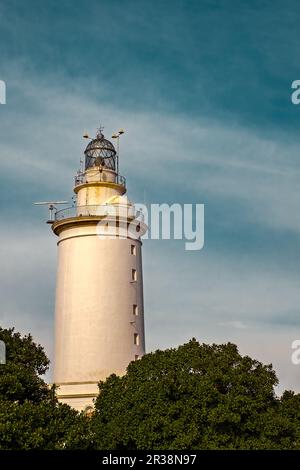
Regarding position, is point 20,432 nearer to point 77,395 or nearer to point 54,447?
point 54,447

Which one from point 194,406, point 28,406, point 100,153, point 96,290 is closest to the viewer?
point 28,406

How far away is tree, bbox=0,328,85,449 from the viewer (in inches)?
1240

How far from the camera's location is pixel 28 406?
1303 inches

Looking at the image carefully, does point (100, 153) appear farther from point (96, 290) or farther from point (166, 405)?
point (166, 405)

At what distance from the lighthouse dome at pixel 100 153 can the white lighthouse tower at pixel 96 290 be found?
1.58 feet

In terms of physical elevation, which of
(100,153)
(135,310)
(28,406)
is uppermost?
(100,153)

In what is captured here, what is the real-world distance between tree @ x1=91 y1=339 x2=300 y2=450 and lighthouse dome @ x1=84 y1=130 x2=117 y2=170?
52.6ft

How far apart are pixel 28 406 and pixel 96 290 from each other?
14641 millimetres

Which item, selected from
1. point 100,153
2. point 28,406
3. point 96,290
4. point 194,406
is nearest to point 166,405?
point 194,406

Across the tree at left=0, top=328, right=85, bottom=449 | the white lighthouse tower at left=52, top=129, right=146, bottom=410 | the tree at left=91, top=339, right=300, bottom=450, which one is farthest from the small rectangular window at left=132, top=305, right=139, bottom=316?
the tree at left=0, top=328, right=85, bottom=449

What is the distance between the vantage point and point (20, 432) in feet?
103
